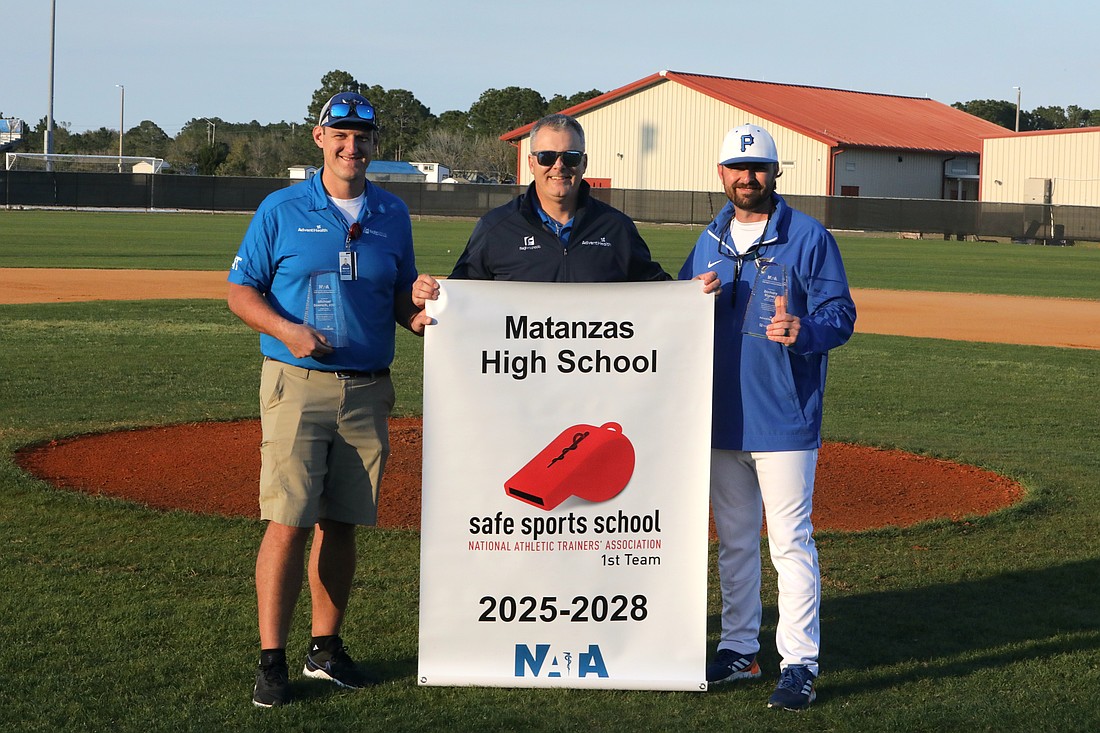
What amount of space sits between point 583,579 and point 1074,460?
5724 mm

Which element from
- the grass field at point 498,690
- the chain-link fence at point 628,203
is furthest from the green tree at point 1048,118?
the grass field at point 498,690

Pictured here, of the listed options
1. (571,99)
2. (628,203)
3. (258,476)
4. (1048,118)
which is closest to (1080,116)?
(1048,118)

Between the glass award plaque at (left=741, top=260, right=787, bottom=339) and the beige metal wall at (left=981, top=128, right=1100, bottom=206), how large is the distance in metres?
49.7

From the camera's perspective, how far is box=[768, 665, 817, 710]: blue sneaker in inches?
173

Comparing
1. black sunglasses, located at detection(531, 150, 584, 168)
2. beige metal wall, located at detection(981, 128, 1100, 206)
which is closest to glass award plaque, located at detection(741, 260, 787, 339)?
black sunglasses, located at detection(531, 150, 584, 168)

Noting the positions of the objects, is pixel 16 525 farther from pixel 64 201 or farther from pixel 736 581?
pixel 64 201

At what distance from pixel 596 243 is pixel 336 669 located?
72.1 inches

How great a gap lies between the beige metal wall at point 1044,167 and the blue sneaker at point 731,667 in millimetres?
49673

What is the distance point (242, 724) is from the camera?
4.18 m

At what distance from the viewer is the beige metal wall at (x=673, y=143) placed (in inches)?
2184

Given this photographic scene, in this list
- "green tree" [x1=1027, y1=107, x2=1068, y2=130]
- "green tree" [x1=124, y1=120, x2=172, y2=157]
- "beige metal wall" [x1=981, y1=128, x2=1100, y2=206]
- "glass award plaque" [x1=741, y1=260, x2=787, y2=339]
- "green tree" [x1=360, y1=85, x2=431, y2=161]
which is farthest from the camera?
"green tree" [x1=1027, y1=107, x2=1068, y2=130]

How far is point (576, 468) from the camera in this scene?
447 centimetres

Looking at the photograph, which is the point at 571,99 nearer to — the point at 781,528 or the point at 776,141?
Answer: the point at 776,141

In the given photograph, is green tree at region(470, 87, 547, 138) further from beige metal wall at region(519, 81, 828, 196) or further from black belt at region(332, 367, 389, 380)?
black belt at region(332, 367, 389, 380)
